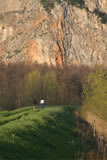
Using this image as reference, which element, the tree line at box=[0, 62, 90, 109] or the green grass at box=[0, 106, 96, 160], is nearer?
the green grass at box=[0, 106, 96, 160]

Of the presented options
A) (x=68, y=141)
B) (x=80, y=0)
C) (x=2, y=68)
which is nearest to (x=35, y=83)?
(x=2, y=68)

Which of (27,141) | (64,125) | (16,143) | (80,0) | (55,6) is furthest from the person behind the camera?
(80,0)

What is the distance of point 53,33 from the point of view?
10912 cm

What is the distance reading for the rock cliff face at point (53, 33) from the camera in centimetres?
10531

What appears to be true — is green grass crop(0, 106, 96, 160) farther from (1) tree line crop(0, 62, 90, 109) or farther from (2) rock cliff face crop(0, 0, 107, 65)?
(2) rock cliff face crop(0, 0, 107, 65)

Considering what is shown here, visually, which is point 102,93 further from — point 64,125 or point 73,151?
point 73,151

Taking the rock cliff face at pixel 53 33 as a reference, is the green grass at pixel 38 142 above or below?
below

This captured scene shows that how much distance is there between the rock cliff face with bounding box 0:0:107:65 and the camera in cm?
10531

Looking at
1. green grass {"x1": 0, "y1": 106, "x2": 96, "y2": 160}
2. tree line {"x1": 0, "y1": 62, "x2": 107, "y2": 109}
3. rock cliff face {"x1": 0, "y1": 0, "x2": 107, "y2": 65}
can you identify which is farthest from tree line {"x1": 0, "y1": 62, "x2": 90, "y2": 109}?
green grass {"x1": 0, "y1": 106, "x2": 96, "y2": 160}

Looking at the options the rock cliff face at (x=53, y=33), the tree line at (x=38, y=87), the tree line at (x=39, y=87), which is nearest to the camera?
the tree line at (x=39, y=87)

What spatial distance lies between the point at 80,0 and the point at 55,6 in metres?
22.3

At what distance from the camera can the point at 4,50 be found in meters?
112

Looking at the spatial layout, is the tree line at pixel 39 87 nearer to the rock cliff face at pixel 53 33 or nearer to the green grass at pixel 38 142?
the rock cliff face at pixel 53 33

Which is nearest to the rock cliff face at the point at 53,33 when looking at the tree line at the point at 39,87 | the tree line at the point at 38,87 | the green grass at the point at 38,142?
the tree line at the point at 39,87
